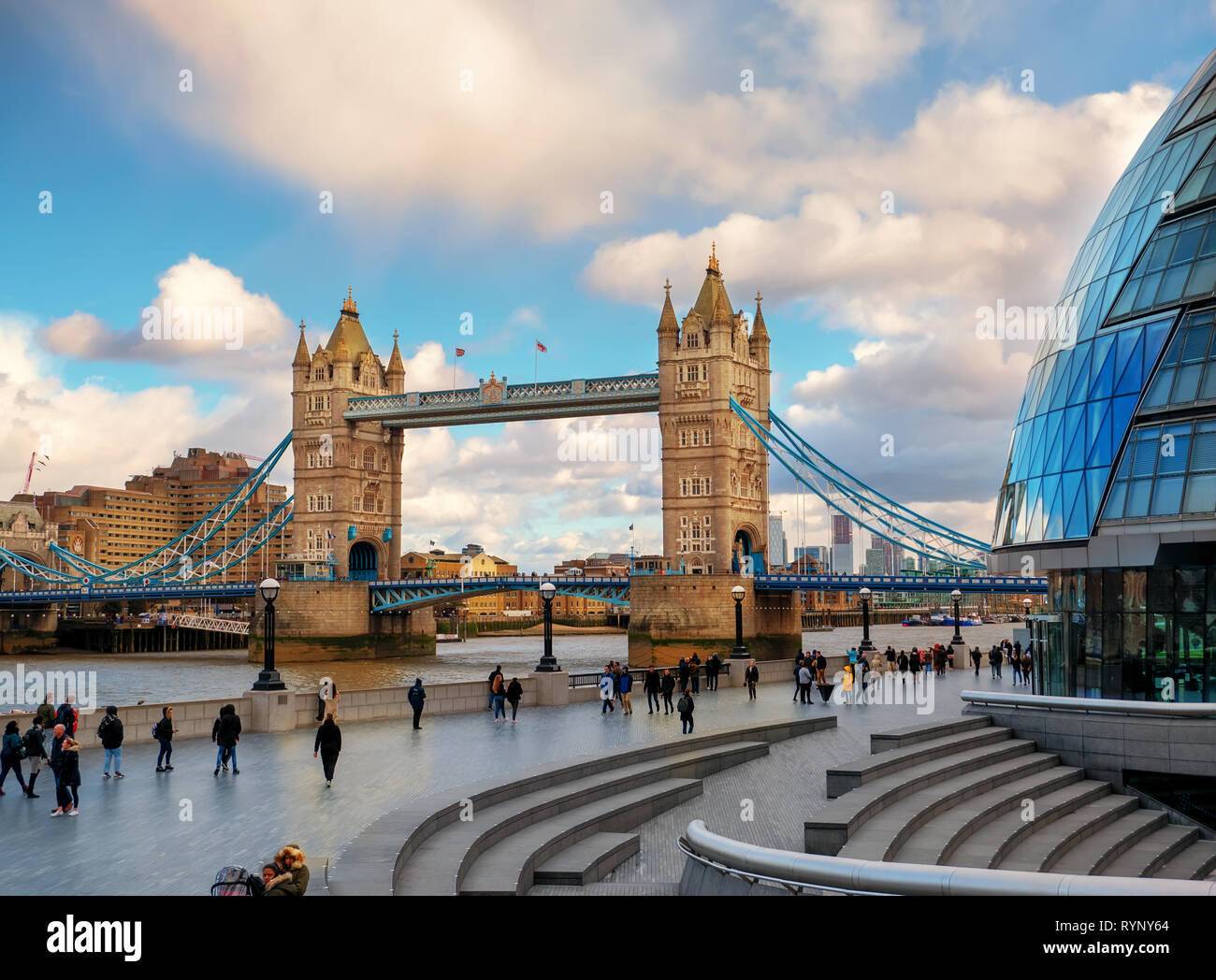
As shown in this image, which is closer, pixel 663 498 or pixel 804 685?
pixel 804 685

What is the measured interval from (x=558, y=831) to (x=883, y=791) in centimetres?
399

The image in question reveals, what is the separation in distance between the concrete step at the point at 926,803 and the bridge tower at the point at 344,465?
71.5m

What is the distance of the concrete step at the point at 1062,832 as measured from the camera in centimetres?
1250

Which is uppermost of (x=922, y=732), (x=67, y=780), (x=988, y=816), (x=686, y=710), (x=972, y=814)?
(x=67, y=780)

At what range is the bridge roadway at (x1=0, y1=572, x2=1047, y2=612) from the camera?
59.4 meters

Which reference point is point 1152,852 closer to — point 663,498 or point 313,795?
point 313,795

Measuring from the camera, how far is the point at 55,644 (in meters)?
108

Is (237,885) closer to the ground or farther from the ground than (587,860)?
farther from the ground

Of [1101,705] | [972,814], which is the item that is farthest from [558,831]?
[1101,705]

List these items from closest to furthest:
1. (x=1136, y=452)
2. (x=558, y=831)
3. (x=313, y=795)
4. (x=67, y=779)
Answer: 1. (x=558, y=831)
2. (x=67, y=779)
3. (x=313, y=795)
4. (x=1136, y=452)

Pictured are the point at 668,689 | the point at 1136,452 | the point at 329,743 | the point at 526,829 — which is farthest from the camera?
the point at 668,689

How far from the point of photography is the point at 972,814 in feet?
43.9

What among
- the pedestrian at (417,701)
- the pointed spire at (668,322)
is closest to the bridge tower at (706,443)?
the pointed spire at (668,322)
